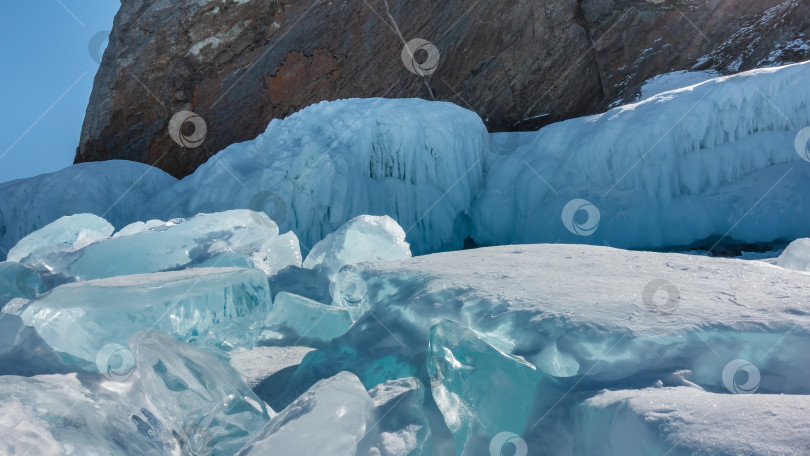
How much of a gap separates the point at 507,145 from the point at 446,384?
6.07 m

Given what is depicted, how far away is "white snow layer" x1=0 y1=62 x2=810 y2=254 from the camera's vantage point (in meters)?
5.71

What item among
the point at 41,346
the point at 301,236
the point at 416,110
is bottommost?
the point at 301,236

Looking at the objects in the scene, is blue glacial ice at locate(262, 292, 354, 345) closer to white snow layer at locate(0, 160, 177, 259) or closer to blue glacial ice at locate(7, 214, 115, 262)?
blue glacial ice at locate(7, 214, 115, 262)

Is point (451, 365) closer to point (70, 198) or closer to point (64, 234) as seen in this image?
point (64, 234)

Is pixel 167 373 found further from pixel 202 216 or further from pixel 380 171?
pixel 380 171

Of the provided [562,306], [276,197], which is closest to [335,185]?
[276,197]

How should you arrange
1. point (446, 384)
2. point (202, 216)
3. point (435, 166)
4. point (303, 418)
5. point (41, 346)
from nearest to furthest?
1. point (303, 418)
2. point (446, 384)
3. point (41, 346)
4. point (202, 216)
5. point (435, 166)

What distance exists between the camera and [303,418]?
4.64 feet
